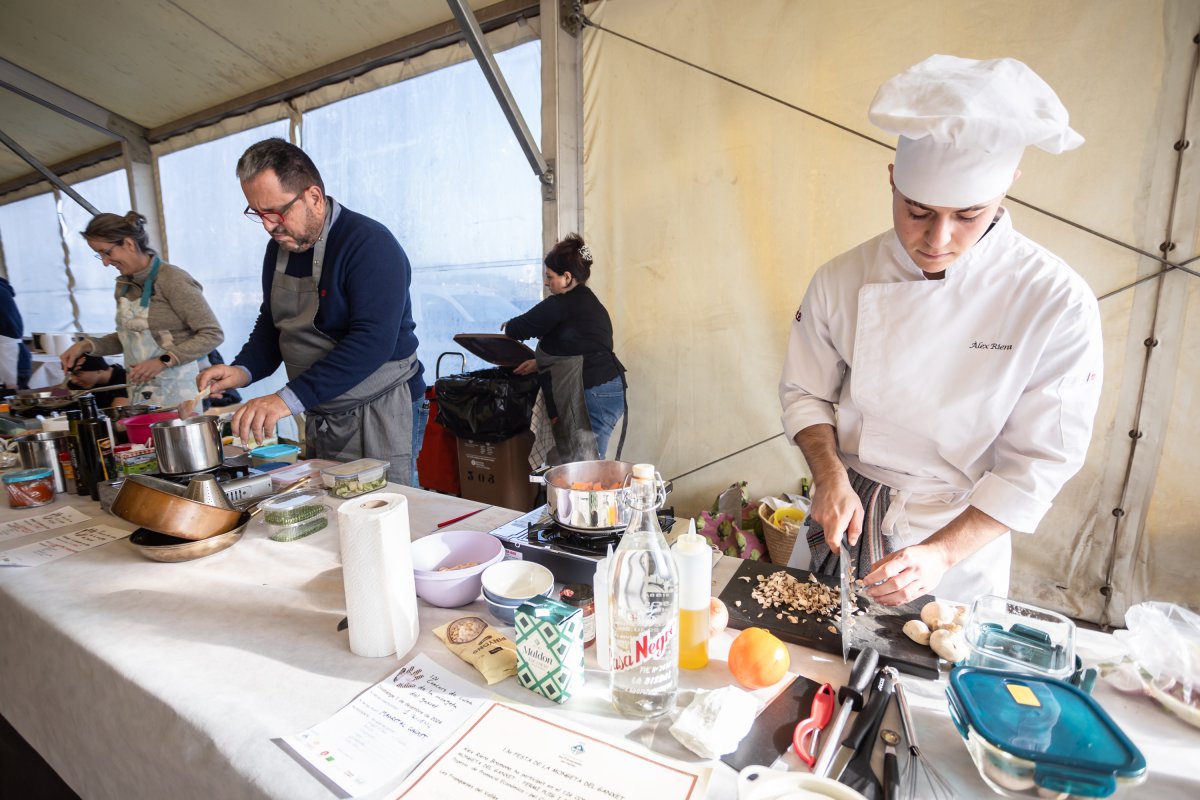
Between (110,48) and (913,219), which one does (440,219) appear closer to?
(110,48)

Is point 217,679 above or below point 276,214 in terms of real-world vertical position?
below

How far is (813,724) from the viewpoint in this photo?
0.80m

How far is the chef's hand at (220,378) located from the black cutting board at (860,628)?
1.98 m

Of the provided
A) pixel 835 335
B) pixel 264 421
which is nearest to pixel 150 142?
pixel 264 421

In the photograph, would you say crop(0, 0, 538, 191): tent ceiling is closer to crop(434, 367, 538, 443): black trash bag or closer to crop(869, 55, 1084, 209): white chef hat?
crop(434, 367, 538, 443): black trash bag

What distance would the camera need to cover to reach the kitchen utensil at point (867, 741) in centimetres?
71

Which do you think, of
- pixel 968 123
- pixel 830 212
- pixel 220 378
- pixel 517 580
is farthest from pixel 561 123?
pixel 517 580

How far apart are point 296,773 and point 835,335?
4.82 feet

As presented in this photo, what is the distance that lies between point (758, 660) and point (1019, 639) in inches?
18.1

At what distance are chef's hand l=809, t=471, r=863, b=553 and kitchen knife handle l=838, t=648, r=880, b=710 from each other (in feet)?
0.85

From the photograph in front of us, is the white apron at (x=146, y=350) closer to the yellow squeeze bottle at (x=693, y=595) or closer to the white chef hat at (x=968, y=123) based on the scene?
the yellow squeeze bottle at (x=693, y=595)

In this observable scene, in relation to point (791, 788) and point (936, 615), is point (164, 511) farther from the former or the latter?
point (936, 615)

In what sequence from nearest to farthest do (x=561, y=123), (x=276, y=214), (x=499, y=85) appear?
(x=276, y=214) → (x=499, y=85) → (x=561, y=123)

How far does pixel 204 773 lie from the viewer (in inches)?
32.7
